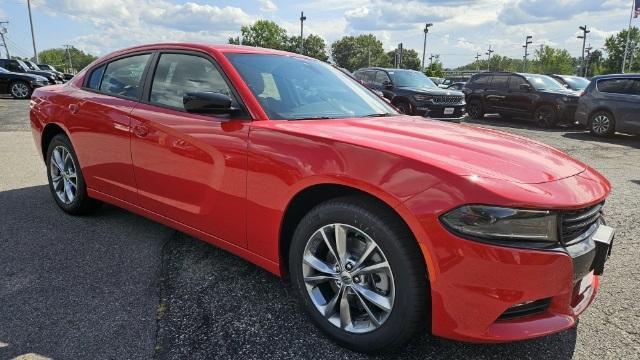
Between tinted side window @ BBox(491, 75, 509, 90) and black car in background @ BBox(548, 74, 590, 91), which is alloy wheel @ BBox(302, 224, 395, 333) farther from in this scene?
black car in background @ BBox(548, 74, 590, 91)

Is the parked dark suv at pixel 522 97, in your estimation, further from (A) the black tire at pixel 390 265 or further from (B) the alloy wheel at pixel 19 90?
(B) the alloy wheel at pixel 19 90

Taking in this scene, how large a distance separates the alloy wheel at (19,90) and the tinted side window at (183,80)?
1913cm

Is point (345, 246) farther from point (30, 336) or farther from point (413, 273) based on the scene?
point (30, 336)

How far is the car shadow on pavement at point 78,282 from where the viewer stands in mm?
2445

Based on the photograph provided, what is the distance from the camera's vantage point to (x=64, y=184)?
4.46 metres

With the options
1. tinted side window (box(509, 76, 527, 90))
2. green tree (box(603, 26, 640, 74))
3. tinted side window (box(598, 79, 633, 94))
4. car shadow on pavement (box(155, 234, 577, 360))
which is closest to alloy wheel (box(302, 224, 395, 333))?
car shadow on pavement (box(155, 234, 577, 360))

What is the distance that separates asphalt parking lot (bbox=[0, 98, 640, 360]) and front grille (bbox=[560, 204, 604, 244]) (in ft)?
2.37

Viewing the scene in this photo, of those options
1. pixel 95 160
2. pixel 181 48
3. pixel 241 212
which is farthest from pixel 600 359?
pixel 95 160

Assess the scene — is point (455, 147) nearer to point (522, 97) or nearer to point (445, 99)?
point (445, 99)

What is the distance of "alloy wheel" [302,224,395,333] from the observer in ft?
7.55

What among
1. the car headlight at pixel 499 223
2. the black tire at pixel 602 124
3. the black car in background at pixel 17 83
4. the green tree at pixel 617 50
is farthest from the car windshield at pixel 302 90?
the green tree at pixel 617 50

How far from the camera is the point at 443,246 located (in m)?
2.02

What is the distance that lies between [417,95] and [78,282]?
10614 millimetres

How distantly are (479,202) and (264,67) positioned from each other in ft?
6.18
